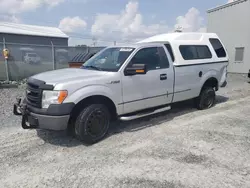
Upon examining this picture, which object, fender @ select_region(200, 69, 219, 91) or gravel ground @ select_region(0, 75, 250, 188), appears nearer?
gravel ground @ select_region(0, 75, 250, 188)

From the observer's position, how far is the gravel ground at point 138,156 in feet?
10.5

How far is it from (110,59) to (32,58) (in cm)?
781

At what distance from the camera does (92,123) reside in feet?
14.5

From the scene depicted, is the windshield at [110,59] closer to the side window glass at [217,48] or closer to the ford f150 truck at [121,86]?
the ford f150 truck at [121,86]

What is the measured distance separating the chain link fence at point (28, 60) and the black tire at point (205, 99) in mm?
8322

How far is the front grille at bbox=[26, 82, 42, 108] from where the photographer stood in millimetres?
4090

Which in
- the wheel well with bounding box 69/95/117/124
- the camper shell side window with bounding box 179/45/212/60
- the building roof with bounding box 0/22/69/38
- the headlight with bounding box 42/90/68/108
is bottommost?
the wheel well with bounding box 69/95/117/124

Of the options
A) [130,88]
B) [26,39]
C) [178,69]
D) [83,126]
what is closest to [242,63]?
[178,69]

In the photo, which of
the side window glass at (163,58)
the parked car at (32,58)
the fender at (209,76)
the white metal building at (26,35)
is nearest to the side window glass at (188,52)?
the fender at (209,76)

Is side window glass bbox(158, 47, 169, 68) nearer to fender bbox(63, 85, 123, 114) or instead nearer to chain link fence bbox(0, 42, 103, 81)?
fender bbox(63, 85, 123, 114)

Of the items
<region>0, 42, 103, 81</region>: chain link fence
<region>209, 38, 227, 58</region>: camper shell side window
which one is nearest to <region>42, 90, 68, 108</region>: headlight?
<region>209, 38, 227, 58</region>: camper shell side window

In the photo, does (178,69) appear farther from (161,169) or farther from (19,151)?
(19,151)

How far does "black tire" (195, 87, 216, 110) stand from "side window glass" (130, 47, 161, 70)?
2131mm

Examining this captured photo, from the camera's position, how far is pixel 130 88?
4875mm
